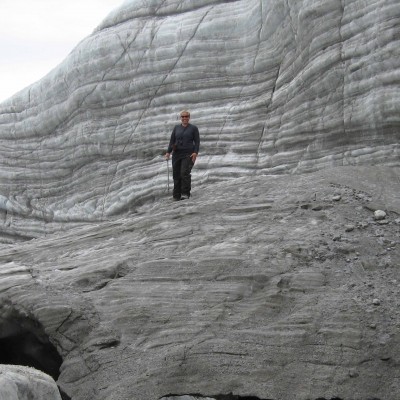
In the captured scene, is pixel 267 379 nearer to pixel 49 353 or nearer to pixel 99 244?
pixel 49 353

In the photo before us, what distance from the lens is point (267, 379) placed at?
10086 mm

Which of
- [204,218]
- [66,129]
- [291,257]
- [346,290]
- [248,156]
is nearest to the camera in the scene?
[346,290]

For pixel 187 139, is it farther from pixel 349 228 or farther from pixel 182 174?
pixel 349 228

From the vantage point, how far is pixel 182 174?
15195 mm

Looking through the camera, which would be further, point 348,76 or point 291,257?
point 348,76

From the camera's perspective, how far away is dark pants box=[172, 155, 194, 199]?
1511 cm

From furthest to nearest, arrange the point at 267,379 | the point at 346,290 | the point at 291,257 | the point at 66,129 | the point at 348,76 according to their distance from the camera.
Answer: the point at 66,129
the point at 348,76
the point at 291,257
the point at 346,290
the point at 267,379

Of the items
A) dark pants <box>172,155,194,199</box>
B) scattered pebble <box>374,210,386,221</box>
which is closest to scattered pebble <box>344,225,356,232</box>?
scattered pebble <box>374,210,386,221</box>

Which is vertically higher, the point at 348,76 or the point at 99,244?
the point at 348,76

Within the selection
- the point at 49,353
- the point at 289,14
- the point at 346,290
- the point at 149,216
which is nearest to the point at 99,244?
the point at 149,216

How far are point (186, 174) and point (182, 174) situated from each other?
69 millimetres

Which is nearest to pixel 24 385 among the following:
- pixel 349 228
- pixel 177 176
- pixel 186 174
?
pixel 349 228

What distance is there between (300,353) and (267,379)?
524 millimetres

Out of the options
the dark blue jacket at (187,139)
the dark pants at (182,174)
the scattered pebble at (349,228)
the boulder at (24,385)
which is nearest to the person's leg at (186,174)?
the dark pants at (182,174)
